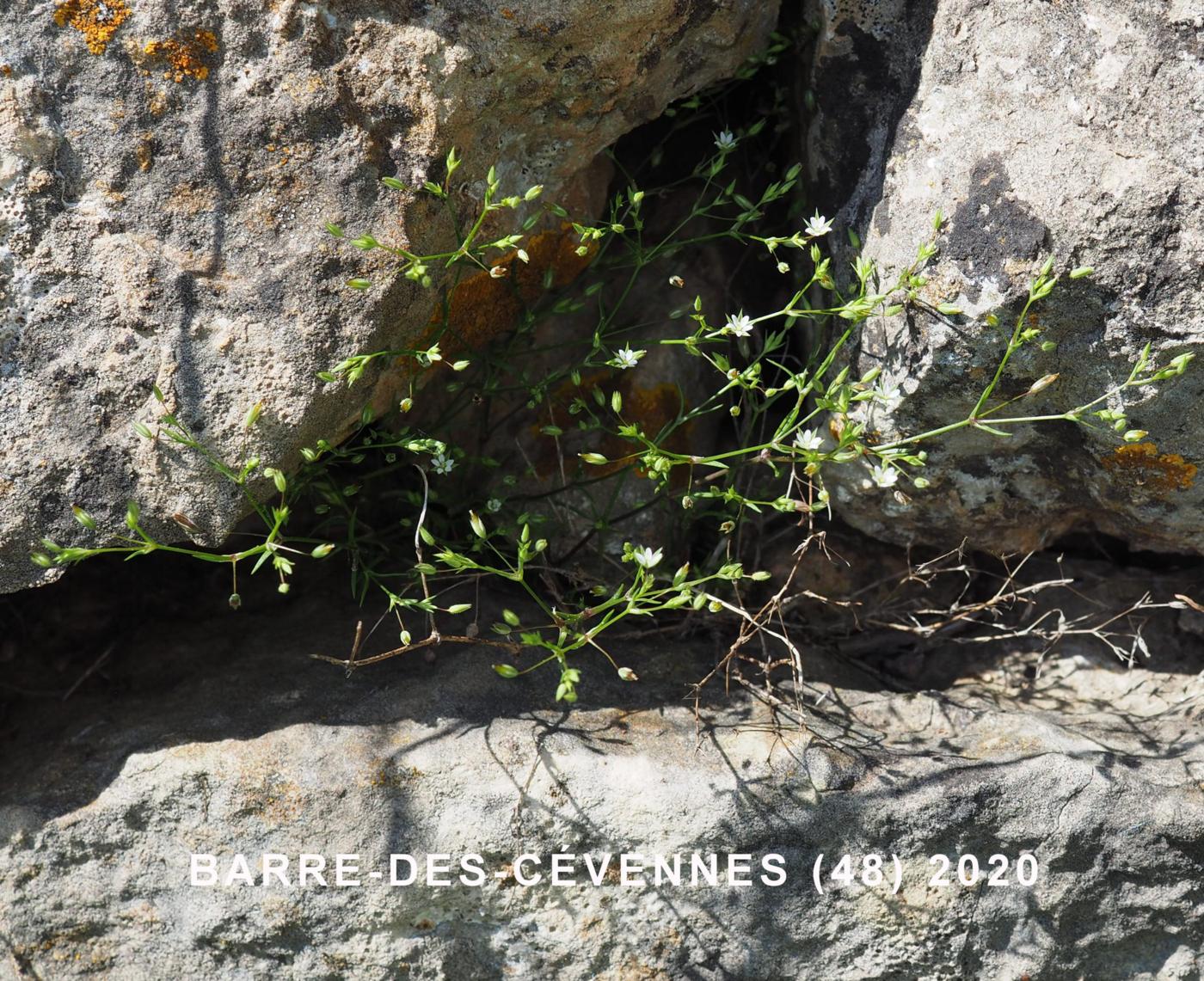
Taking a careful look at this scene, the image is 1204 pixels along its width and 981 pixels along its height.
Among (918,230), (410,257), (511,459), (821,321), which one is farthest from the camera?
(511,459)

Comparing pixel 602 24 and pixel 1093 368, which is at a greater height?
pixel 602 24

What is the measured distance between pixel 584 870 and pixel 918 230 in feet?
5.08

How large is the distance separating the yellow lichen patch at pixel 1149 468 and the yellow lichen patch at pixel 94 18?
7.31 ft

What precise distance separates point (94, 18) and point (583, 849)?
1966mm

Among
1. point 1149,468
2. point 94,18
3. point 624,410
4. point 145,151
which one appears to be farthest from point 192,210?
point 1149,468

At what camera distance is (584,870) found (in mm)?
2373

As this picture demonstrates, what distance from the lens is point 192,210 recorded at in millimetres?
2166

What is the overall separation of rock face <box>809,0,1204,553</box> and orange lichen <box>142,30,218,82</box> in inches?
52.6

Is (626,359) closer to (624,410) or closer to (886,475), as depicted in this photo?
(624,410)

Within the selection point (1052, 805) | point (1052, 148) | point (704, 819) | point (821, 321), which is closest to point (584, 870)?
point (704, 819)

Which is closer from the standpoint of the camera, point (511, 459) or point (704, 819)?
point (704, 819)

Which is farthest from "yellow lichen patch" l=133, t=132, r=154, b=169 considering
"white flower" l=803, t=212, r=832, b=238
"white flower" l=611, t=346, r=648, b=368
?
"white flower" l=803, t=212, r=832, b=238

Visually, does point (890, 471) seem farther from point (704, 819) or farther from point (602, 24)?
point (602, 24)

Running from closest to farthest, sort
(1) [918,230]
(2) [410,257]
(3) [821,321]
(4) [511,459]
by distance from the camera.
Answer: (2) [410,257] → (1) [918,230] → (3) [821,321] → (4) [511,459]
